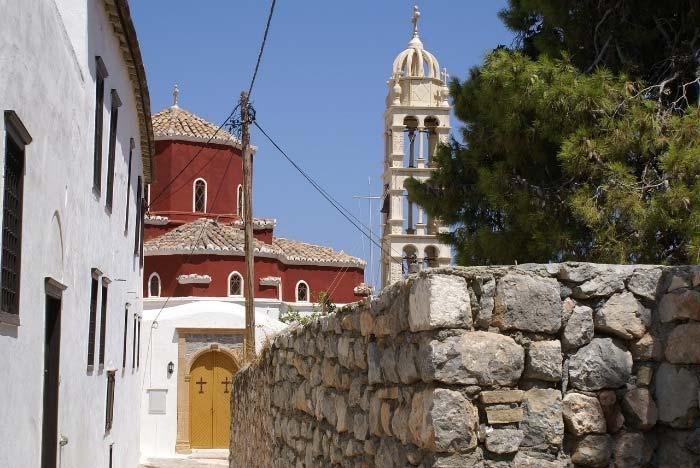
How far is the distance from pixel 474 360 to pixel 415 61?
2990 centimetres

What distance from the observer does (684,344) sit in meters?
3.95

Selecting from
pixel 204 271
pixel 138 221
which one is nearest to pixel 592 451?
pixel 138 221

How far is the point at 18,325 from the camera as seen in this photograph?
19.7 feet

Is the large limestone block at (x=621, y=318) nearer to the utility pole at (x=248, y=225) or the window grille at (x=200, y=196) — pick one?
the utility pole at (x=248, y=225)

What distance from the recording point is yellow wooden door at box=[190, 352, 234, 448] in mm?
26266

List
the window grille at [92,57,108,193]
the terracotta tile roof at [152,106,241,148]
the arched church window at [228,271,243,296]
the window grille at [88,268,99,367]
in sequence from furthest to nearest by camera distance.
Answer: the terracotta tile roof at [152,106,241,148] < the arched church window at [228,271,243,296] < the window grille at [88,268,99,367] < the window grille at [92,57,108,193]

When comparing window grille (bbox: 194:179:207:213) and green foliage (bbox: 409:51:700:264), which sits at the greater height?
window grille (bbox: 194:179:207:213)

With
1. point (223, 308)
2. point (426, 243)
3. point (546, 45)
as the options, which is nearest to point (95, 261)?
point (546, 45)

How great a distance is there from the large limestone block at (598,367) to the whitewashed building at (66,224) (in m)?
3.26

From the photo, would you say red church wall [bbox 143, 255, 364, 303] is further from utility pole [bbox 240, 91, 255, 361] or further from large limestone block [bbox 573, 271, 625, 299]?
large limestone block [bbox 573, 271, 625, 299]

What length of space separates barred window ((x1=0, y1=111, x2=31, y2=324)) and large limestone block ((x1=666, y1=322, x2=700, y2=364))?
143 inches

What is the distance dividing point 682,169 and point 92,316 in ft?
21.8

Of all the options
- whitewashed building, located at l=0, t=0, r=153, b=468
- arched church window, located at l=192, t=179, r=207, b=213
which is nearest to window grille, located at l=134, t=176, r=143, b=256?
whitewashed building, located at l=0, t=0, r=153, b=468

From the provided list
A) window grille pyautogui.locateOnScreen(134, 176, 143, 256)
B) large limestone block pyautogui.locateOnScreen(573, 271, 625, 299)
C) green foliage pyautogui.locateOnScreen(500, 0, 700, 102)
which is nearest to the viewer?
large limestone block pyautogui.locateOnScreen(573, 271, 625, 299)
